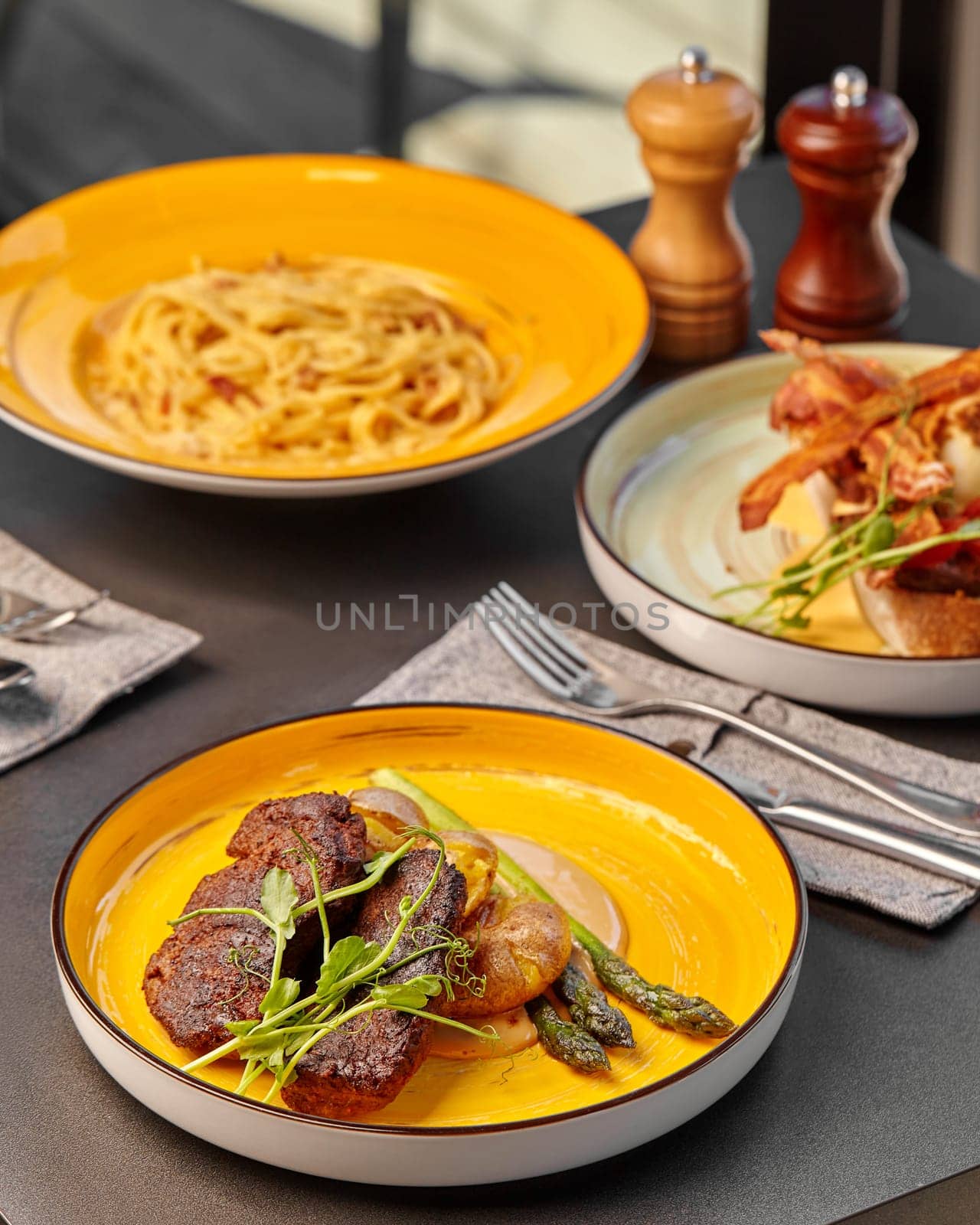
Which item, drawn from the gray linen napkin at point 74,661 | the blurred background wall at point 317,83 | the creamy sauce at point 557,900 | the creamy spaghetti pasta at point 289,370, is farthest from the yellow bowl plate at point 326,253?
the blurred background wall at point 317,83

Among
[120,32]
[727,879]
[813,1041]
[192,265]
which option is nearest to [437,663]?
[727,879]

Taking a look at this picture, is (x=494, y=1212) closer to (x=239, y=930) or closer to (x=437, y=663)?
(x=239, y=930)

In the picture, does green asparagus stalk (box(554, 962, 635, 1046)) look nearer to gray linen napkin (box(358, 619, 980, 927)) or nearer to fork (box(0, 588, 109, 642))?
gray linen napkin (box(358, 619, 980, 927))

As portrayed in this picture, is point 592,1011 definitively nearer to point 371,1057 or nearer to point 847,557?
point 371,1057

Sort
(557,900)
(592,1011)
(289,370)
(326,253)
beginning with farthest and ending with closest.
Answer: (326,253), (289,370), (557,900), (592,1011)

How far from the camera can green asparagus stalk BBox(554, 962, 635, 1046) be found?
3.67ft

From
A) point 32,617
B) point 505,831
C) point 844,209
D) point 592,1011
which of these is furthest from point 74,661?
point 844,209

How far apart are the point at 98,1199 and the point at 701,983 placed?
1.54 feet

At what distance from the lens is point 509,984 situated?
112 cm

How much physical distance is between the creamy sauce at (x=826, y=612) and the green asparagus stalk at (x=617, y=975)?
0.44 meters

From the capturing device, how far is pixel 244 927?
3.69ft

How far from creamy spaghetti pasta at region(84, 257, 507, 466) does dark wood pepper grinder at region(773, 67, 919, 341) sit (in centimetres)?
48

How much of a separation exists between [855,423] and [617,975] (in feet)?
2.63

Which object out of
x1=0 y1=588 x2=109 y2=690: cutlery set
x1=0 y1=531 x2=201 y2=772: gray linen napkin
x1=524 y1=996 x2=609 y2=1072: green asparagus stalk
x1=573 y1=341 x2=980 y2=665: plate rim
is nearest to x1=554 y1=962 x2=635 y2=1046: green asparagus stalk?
A: x1=524 y1=996 x2=609 y2=1072: green asparagus stalk
